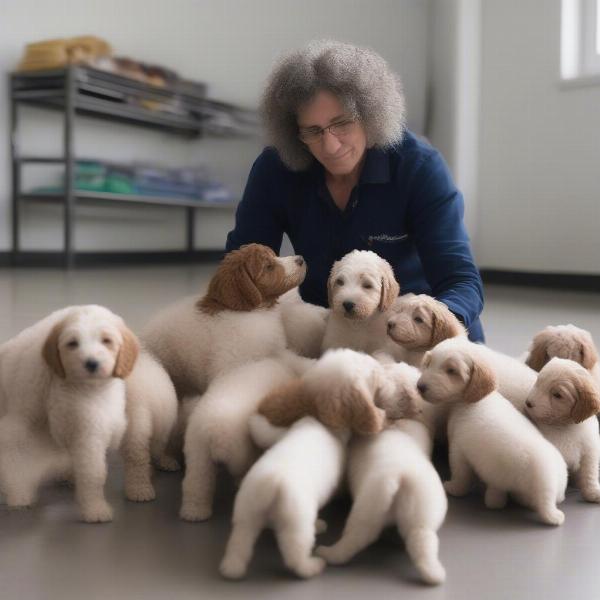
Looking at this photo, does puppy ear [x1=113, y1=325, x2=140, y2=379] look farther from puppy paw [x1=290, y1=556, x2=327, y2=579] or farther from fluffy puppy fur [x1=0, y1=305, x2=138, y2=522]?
puppy paw [x1=290, y1=556, x2=327, y2=579]

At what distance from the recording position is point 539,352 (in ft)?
6.79

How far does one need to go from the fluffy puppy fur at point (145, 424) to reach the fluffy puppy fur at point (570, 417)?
773 millimetres

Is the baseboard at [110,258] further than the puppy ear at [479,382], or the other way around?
the baseboard at [110,258]

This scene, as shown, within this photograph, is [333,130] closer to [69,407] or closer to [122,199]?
[69,407]

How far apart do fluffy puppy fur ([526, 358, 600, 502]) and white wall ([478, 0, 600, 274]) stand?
4.82 m

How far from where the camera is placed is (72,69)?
267 inches

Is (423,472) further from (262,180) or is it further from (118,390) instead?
(262,180)

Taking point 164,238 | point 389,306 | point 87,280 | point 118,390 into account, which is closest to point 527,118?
point 87,280

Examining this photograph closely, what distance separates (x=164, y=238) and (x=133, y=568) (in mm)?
8029

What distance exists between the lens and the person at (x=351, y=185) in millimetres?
2205

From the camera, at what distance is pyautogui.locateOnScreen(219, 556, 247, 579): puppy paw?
126 cm

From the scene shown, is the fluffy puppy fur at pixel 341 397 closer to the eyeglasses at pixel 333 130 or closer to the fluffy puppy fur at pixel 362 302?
the fluffy puppy fur at pixel 362 302

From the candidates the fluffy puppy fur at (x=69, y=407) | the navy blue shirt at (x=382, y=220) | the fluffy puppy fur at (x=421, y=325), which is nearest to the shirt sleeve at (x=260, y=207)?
the navy blue shirt at (x=382, y=220)

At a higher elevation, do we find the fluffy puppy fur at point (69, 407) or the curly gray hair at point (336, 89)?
the curly gray hair at point (336, 89)
